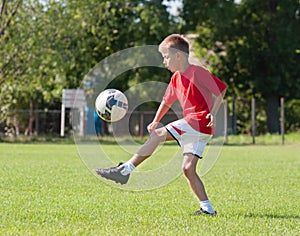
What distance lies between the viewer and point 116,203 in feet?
23.8

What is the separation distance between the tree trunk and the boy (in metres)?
25.0

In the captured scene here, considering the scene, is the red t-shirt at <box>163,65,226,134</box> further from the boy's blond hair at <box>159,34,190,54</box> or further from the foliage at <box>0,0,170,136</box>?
the foliage at <box>0,0,170,136</box>

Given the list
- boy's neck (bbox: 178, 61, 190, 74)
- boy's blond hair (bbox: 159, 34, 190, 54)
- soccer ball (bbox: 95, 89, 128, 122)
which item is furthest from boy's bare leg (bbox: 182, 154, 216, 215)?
soccer ball (bbox: 95, 89, 128, 122)

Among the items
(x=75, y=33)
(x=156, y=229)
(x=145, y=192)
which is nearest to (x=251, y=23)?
(x=75, y=33)

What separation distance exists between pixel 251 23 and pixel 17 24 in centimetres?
1131

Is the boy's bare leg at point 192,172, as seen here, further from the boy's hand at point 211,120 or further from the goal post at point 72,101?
the goal post at point 72,101

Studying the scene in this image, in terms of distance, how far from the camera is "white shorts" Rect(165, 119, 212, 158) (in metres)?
6.33

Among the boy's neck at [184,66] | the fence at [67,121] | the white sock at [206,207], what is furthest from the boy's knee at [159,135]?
the fence at [67,121]

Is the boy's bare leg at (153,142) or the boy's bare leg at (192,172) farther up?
the boy's bare leg at (153,142)

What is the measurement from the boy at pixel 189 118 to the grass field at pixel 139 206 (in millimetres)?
386

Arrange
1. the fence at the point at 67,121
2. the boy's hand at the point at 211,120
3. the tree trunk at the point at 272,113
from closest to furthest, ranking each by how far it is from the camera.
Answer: the boy's hand at the point at 211,120 → the fence at the point at 67,121 → the tree trunk at the point at 272,113

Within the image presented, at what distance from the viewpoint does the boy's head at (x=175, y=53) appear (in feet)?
21.1

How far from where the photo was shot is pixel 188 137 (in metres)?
6.38

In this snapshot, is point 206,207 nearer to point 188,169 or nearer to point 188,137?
point 188,169
